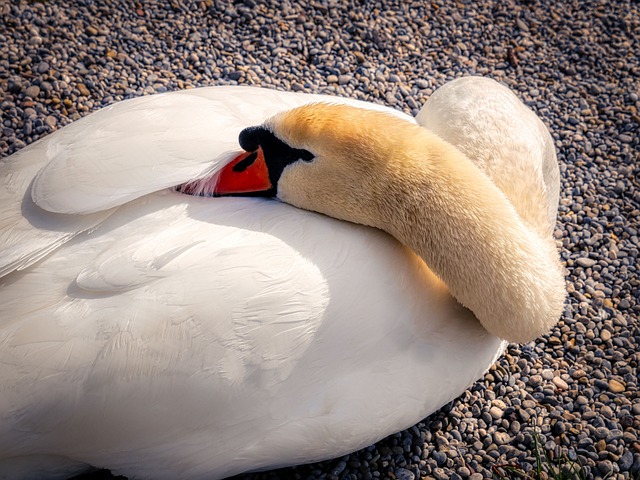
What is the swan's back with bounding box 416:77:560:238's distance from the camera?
2.55 m

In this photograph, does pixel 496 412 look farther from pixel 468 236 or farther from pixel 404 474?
pixel 468 236

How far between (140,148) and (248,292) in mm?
748

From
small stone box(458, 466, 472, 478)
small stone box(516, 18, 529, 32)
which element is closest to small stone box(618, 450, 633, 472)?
small stone box(458, 466, 472, 478)

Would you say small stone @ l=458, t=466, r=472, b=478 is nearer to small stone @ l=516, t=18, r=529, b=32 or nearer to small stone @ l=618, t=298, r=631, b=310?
small stone @ l=618, t=298, r=631, b=310

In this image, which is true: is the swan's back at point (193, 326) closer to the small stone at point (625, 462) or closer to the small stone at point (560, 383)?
the small stone at point (560, 383)

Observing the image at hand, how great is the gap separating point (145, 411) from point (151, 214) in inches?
26.3

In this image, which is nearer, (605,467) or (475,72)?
(605,467)

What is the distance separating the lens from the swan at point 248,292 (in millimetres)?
1972

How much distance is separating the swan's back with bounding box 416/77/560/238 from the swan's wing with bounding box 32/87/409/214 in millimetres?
734

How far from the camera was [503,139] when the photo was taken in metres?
2.64

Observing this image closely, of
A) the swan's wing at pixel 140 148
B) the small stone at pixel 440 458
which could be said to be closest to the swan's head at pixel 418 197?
the swan's wing at pixel 140 148

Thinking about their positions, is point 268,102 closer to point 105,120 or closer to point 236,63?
point 105,120

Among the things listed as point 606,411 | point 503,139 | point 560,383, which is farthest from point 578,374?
point 503,139

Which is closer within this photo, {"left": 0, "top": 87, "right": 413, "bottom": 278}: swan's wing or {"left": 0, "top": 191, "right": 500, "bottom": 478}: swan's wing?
{"left": 0, "top": 191, "right": 500, "bottom": 478}: swan's wing
